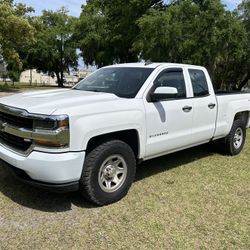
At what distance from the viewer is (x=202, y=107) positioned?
6.02 meters

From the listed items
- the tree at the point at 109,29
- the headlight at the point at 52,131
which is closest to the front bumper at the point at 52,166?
the headlight at the point at 52,131

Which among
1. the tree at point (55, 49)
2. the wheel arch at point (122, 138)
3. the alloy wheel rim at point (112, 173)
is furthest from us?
the tree at point (55, 49)

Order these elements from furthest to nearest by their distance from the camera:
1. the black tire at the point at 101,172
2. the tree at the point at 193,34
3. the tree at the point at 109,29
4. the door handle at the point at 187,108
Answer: the tree at the point at 109,29
the tree at the point at 193,34
the door handle at the point at 187,108
the black tire at the point at 101,172

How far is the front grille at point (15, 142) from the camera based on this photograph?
13.8 ft

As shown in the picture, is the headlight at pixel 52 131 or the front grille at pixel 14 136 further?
A: the front grille at pixel 14 136

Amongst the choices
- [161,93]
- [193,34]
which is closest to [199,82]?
[161,93]

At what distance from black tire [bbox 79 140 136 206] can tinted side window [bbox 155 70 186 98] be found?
1.25 metres

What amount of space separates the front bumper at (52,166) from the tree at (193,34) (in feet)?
50.9

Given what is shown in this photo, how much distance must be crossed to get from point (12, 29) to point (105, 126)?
26.2 metres

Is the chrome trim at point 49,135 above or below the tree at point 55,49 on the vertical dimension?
below

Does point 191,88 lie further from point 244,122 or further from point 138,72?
point 244,122

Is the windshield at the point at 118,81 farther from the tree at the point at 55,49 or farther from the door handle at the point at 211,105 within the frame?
the tree at the point at 55,49

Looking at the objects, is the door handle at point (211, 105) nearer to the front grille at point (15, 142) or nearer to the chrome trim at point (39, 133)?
the chrome trim at point (39, 133)

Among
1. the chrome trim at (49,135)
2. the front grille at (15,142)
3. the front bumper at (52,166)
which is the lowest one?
the front bumper at (52,166)
